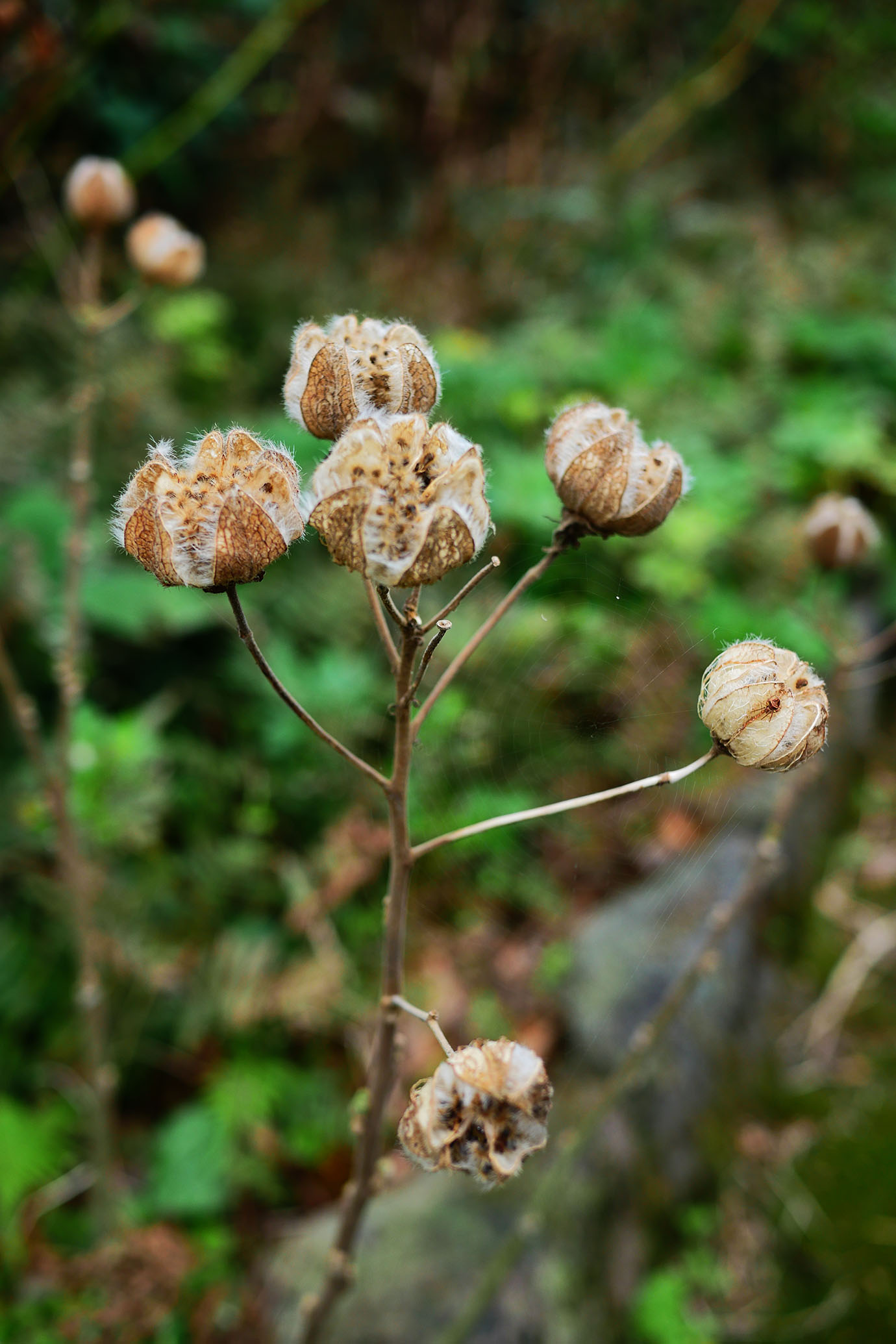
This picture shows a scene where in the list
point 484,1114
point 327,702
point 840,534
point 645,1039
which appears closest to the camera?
point 484,1114

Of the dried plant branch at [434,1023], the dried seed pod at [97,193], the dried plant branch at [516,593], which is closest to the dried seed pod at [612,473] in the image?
the dried plant branch at [516,593]

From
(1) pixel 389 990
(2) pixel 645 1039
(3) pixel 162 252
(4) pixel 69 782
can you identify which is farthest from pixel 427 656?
(3) pixel 162 252

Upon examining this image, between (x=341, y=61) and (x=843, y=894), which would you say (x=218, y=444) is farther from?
(x=341, y=61)

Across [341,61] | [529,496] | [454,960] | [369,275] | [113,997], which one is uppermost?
[341,61]

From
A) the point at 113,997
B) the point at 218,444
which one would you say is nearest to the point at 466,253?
the point at 113,997

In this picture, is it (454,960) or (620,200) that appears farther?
(620,200)

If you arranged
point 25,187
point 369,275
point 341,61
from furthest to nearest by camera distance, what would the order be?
point 341,61 → point 369,275 → point 25,187

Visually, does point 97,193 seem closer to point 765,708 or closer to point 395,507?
point 395,507
